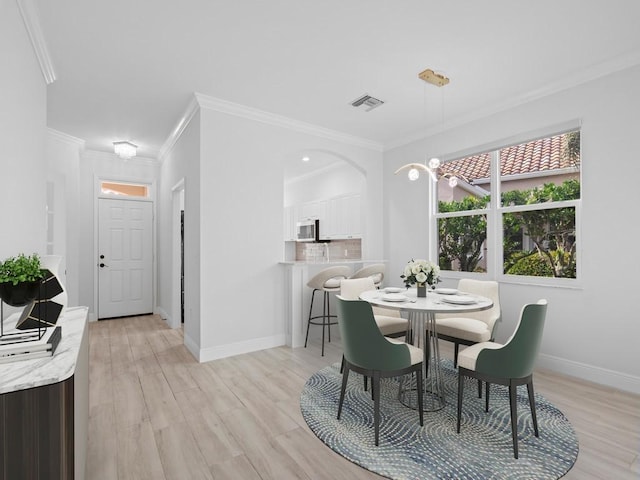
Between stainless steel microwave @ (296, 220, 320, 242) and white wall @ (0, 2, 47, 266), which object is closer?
white wall @ (0, 2, 47, 266)

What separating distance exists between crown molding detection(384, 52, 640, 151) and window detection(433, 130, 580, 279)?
43 centimetres

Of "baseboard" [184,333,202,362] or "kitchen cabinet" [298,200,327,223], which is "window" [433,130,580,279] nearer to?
"kitchen cabinet" [298,200,327,223]

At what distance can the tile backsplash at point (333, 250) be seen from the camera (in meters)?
6.48

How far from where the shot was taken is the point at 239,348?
3.78 metres

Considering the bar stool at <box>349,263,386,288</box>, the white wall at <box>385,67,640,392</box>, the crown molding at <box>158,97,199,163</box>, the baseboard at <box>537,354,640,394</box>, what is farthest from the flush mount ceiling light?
the baseboard at <box>537,354,640,394</box>

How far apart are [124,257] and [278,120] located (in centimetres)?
369

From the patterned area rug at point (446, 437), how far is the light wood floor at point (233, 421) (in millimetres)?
87

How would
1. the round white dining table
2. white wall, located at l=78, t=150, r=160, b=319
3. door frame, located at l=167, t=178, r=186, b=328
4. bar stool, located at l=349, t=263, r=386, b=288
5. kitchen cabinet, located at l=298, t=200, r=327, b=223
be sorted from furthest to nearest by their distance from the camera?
kitchen cabinet, located at l=298, t=200, r=327, b=223 → white wall, located at l=78, t=150, r=160, b=319 → door frame, located at l=167, t=178, r=186, b=328 → bar stool, located at l=349, t=263, r=386, b=288 → the round white dining table

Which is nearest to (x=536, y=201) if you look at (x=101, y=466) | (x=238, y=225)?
(x=238, y=225)

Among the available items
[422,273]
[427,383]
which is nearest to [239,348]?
[427,383]

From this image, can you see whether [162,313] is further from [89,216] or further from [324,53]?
[324,53]

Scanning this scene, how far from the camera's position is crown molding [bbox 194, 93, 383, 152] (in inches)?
143

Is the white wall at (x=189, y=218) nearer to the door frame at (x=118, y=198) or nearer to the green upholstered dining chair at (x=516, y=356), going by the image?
the door frame at (x=118, y=198)

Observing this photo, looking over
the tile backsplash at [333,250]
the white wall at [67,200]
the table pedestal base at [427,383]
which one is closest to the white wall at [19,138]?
the white wall at [67,200]
